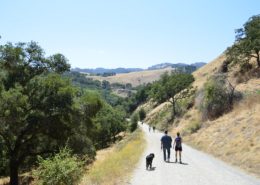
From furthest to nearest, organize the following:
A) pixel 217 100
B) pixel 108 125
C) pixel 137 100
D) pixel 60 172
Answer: pixel 137 100, pixel 108 125, pixel 217 100, pixel 60 172

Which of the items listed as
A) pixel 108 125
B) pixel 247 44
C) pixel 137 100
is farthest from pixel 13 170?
A: pixel 137 100

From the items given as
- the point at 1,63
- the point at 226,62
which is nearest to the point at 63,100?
the point at 1,63

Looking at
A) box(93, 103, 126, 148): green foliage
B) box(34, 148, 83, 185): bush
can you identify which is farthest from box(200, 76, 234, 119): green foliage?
box(93, 103, 126, 148): green foliage

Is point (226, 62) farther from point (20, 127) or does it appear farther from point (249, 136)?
point (20, 127)

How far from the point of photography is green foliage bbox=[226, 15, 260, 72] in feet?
215

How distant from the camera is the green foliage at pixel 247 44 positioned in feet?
215

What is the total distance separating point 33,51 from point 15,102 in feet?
21.5

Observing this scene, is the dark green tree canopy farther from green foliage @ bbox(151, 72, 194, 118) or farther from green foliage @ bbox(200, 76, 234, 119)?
green foliage @ bbox(151, 72, 194, 118)

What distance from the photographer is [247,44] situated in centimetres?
6562

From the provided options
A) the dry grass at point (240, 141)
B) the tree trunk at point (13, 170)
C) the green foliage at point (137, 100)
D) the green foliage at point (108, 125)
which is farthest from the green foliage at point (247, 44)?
the green foliage at point (137, 100)

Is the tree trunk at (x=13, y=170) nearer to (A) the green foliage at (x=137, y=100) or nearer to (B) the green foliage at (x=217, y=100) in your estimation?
A: (B) the green foliage at (x=217, y=100)

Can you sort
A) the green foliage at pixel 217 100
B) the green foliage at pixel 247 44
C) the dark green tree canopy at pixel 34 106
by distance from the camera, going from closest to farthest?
the dark green tree canopy at pixel 34 106
the green foliage at pixel 217 100
the green foliage at pixel 247 44

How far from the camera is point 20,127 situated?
28.5 m

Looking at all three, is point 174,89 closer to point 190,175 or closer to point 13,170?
point 13,170
